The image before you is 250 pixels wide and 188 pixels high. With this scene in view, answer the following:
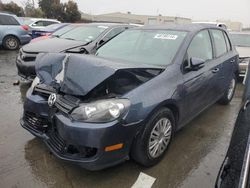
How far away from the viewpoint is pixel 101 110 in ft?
7.93

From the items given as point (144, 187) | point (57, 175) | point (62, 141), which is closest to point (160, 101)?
point (144, 187)

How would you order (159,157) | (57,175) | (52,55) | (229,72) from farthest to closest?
(229,72)
(52,55)
(159,157)
(57,175)

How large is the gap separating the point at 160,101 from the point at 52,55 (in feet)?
5.13

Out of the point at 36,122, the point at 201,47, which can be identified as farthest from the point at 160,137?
the point at 201,47

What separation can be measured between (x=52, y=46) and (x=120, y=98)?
4135 mm

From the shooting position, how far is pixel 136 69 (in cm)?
278

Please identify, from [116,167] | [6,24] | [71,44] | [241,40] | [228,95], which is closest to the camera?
[116,167]

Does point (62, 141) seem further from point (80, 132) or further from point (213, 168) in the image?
point (213, 168)

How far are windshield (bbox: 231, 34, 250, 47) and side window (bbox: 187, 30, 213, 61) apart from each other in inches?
206

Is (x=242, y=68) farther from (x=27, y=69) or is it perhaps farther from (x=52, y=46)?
(x=27, y=69)

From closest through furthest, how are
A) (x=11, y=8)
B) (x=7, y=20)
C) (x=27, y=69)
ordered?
(x=27, y=69) → (x=7, y=20) → (x=11, y=8)

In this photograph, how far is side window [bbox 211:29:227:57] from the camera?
434 centimetres

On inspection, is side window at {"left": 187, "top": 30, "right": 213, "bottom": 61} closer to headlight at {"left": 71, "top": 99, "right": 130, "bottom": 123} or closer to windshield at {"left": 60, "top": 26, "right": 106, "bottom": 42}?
headlight at {"left": 71, "top": 99, "right": 130, "bottom": 123}

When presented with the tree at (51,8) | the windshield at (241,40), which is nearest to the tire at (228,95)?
the windshield at (241,40)
